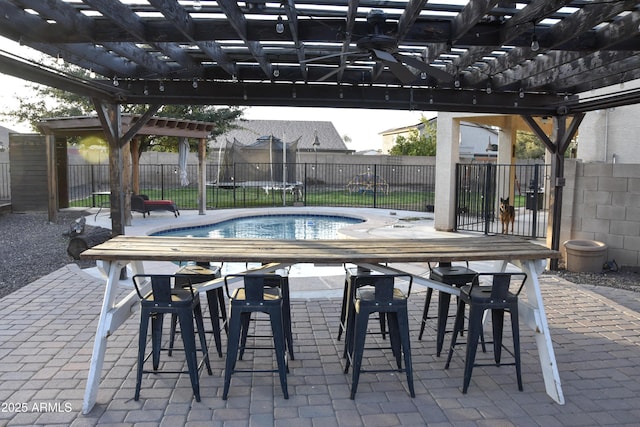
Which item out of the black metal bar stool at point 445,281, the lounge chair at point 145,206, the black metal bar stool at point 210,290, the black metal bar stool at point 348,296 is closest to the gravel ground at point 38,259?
the lounge chair at point 145,206

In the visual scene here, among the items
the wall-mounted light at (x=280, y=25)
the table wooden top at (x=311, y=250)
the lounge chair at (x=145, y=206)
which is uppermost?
the wall-mounted light at (x=280, y=25)

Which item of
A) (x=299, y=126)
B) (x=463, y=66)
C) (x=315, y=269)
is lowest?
(x=315, y=269)

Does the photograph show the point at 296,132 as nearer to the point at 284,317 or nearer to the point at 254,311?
the point at 284,317

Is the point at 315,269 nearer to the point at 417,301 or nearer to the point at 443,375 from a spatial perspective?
the point at 417,301

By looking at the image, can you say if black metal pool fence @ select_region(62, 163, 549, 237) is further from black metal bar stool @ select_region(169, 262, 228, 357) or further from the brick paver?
black metal bar stool @ select_region(169, 262, 228, 357)

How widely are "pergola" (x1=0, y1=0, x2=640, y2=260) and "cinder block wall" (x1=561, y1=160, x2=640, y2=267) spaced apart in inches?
18.2

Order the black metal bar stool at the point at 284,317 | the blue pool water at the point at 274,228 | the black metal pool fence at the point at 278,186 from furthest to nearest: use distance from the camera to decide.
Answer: the black metal pool fence at the point at 278,186 → the blue pool water at the point at 274,228 → the black metal bar stool at the point at 284,317

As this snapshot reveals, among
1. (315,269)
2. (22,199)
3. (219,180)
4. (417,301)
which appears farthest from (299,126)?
(417,301)

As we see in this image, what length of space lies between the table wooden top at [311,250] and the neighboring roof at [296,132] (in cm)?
3068

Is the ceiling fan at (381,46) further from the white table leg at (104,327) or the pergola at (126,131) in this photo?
the pergola at (126,131)

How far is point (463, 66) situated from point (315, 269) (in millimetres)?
3897

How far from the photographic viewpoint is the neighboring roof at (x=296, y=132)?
115ft

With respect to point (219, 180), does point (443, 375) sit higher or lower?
lower

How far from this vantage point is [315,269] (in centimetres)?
777
